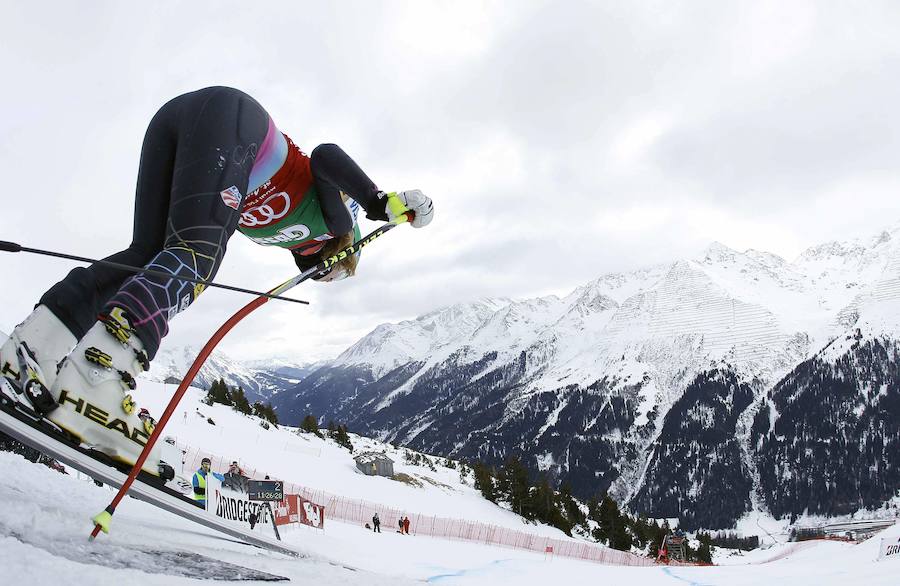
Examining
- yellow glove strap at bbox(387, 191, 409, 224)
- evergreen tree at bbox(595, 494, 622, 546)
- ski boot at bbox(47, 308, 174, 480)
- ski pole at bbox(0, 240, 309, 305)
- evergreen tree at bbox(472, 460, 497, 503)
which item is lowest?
evergreen tree at bbox(595, 494, 622, 546)

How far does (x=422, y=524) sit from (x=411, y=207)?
3102cm

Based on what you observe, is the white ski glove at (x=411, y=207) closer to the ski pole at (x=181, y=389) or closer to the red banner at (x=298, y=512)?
the ski pole at (x=181, y=389)

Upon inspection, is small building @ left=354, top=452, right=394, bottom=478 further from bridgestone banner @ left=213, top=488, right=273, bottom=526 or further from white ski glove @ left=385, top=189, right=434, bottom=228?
white ski glove @ left=385, top=189, right=434, bottom=228

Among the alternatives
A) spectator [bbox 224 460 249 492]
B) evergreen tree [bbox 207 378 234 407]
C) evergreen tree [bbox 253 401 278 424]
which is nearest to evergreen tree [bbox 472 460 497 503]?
evergreen tree [bbox 253 401 278 424]

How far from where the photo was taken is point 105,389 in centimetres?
178

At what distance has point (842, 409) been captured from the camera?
166250 millimetres

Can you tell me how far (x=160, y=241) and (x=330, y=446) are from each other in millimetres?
56331

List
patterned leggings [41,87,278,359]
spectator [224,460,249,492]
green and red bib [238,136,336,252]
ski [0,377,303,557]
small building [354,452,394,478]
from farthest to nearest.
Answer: small building [354,452,394,478]
spectator [224,460,249,492]
green and red bib [238,136,336,252]
patterned leggings [41,87,278,359]
ski [0,377,303,557]

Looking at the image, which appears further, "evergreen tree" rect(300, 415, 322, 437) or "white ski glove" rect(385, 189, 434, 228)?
"evergreen tree" rect(300, 415, 322, 437)

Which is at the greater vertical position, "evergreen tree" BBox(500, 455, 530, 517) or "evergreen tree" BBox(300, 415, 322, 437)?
"evergreen tree" BBox(300, 415, 322, 437)

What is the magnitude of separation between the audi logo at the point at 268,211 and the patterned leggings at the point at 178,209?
0.95 ft

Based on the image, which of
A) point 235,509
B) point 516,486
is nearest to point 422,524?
point 516,486

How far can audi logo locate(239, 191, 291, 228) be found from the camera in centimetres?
277

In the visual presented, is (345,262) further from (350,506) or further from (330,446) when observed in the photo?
(330,446)
